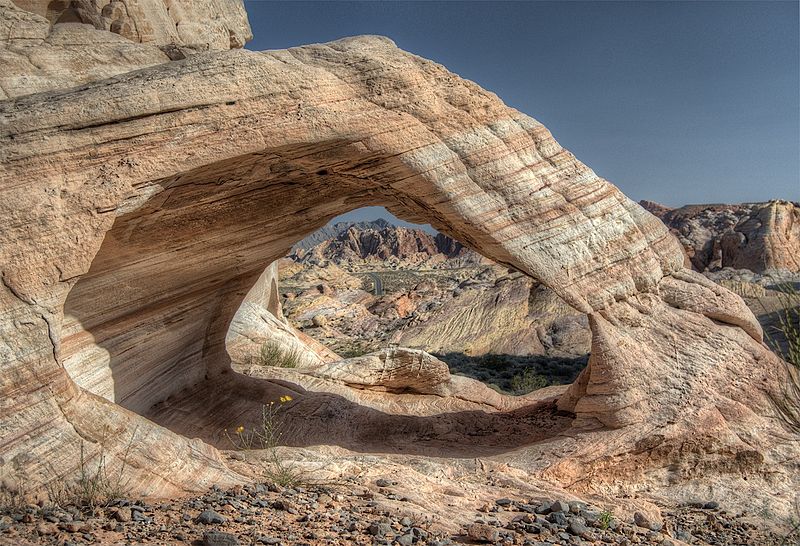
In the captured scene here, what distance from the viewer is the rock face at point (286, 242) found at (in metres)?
5.98

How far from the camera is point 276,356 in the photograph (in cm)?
1352

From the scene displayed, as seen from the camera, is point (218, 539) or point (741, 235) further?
point (741, 235)

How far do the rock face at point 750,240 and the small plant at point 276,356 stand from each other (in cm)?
3029

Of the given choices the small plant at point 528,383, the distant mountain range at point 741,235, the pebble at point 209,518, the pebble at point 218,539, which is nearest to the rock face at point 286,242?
the pebble at point 209,518

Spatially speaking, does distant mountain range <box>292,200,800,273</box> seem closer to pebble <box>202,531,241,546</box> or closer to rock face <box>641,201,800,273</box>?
rock face <box>641,201,800,273</box>

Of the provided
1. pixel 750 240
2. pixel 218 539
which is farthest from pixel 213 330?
pixel 750 240

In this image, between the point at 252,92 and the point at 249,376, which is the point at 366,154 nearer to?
the point at 252,92

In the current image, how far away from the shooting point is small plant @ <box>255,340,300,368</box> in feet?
43.8

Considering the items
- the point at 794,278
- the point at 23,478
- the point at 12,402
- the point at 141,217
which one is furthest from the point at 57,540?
the point at 794,278

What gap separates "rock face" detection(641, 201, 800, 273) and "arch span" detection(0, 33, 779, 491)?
30.7 metres

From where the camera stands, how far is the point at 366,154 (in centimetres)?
749

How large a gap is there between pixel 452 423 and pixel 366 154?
514 centimetres

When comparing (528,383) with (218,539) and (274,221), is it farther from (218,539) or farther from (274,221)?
(218,539)

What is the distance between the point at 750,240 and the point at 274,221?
36056 mm
